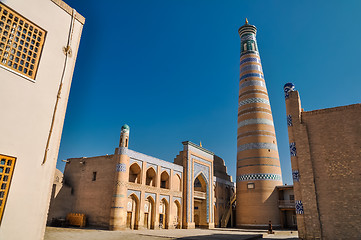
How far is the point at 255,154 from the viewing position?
23.2 meters

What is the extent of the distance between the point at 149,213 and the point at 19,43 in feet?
46.9

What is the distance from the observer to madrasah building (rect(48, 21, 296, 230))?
16.2m

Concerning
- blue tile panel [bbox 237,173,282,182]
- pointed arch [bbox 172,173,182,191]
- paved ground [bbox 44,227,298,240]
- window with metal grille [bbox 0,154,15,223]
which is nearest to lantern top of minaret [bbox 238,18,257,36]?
blue tile panel [bbox 237,173,282,182]

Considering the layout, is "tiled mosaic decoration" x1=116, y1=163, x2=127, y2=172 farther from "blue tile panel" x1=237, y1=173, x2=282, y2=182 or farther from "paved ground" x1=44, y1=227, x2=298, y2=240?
"blue tile panel" x1=237, y1=173, x2=282, y2=182

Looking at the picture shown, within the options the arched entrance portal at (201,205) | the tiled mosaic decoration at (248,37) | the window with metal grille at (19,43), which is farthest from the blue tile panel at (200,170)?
the window with metal grille at (19,43)

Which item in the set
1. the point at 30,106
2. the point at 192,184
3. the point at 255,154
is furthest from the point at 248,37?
the point at 30,106

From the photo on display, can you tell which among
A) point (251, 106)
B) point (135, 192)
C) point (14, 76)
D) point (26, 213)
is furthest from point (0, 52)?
point (251, 106)

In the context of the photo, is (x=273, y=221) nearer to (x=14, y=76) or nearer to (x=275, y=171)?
(x=275, y=171)

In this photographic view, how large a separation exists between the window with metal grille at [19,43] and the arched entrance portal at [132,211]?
11812 millimetres

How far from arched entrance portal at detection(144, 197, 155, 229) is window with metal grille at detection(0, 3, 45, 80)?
1320 cm

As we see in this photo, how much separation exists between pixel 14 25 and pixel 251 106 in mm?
21447

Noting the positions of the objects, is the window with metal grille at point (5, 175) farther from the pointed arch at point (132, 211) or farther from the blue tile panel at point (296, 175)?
the pointed arch at point (132, 211)

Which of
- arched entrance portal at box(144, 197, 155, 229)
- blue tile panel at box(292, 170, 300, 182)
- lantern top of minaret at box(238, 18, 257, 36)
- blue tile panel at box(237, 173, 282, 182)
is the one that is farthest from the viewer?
lantern top of minaret at box(238, 18, 257, 36)

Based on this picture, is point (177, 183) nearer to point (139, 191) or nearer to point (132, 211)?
point (139, 191)
